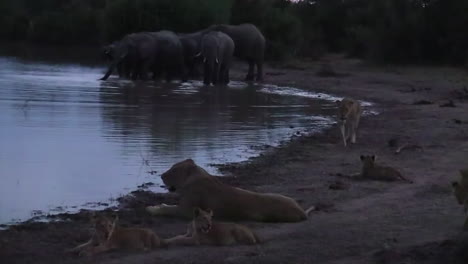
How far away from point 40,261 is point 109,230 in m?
0.62

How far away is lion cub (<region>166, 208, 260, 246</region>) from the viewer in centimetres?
897

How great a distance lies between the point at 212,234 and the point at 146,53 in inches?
1015

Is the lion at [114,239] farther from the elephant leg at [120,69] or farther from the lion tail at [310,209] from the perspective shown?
the elephant leg at [120,69]

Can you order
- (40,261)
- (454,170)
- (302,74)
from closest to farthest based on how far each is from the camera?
(40,261) → (454,170) → (302,74)

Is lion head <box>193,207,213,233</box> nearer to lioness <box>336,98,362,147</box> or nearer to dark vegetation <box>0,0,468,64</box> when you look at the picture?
lioness <box>336,98,362,147</box>

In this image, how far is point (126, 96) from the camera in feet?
87.7

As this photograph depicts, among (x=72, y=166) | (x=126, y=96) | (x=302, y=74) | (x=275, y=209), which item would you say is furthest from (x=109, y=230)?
(x=302, y=74)

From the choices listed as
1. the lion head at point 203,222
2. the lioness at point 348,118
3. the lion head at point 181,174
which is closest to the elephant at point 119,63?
the lioness at point 348,118

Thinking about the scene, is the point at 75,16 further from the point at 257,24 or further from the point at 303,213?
the point at 303,213

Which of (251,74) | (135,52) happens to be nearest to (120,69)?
(135,52)

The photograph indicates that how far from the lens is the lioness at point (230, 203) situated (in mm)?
10109

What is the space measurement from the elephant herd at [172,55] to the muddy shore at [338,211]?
44.0 ft

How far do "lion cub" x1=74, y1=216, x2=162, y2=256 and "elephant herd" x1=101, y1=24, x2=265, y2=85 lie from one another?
24.7m

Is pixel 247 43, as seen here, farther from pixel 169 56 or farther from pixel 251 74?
pixel 169 56
